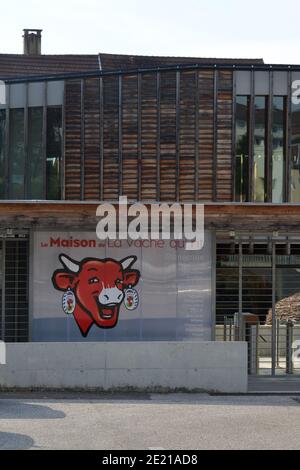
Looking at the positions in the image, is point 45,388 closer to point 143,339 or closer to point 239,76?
point 143,339

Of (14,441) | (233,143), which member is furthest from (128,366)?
(233,143)

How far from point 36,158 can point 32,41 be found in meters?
20.6

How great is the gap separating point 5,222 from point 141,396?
4.29m

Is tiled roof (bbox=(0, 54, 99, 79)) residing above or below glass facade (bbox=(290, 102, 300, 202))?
above

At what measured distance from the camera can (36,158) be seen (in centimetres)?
2189

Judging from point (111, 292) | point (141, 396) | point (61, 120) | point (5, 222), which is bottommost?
point (141, 396)

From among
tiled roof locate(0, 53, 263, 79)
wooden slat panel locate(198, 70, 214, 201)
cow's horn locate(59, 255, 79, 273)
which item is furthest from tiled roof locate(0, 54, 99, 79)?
cow's horn locate(59, 255, 79, 273)

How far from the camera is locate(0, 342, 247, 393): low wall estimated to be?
55.7 ft

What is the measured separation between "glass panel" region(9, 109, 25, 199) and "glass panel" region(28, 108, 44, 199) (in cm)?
17

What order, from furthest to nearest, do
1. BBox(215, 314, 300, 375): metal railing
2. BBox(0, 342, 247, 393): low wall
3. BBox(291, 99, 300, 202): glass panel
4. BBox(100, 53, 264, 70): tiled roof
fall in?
BBox(100, 53, 264, 70): tiled roof
BBox(291, 99, 300, 202): glass panel
BBox(215, 314, 300, 375): metal railing
BBox(0, 342, 247, 393): low wall

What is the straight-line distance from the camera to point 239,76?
2156 cm

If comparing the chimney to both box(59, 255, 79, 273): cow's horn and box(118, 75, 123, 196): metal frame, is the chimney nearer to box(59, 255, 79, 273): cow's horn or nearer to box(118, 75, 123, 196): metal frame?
box(118, 75, 123, 196): metal frame

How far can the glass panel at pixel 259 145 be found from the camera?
21594 millimetres
